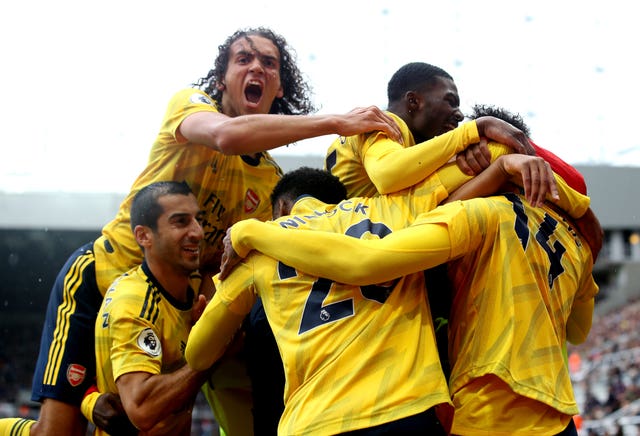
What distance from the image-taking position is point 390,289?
353cm

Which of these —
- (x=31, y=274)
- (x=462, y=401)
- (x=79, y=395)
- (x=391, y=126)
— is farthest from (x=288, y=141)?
(x=31, y=274)

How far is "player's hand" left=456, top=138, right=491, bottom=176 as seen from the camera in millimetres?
3869

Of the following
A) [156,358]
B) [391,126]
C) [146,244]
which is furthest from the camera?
[146,244]

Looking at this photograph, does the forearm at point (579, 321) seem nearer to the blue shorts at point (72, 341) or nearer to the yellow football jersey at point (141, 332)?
the yellow football jersey at point (141, 332)

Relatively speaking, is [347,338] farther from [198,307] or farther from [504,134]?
[198,307]

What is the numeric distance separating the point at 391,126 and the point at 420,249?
3.30ft

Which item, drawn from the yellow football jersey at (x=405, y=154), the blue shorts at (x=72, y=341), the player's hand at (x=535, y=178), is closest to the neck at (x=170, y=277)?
the blue shorts at (x=72, y=341)

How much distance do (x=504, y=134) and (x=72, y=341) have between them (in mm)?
2894

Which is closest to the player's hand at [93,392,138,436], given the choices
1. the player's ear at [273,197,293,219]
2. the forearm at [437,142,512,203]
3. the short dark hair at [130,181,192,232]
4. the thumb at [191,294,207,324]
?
the thumb at [191,294,207,324]

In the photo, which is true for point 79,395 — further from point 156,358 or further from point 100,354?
point 156,358

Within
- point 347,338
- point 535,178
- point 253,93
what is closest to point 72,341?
point 253,93

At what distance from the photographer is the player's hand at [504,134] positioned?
3.88 m

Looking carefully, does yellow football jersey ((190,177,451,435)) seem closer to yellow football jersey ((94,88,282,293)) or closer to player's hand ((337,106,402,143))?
player's hand ((337,106,402,143))

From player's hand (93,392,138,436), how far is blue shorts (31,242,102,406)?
0.35m
